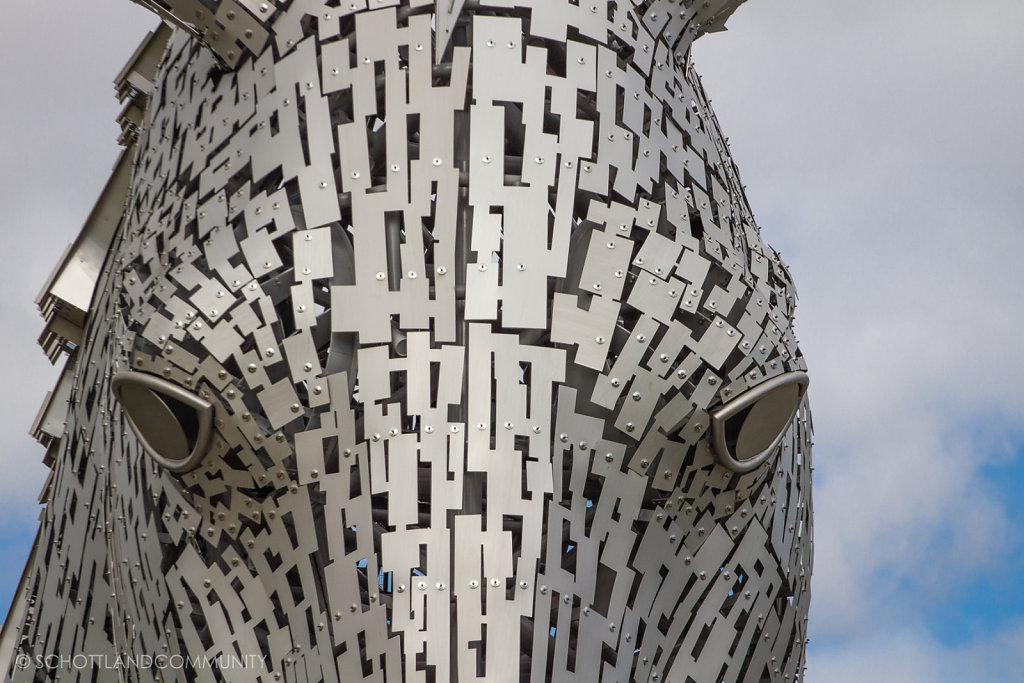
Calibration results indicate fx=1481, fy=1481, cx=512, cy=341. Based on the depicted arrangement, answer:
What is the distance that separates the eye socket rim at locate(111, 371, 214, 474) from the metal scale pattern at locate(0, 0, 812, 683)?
0.12 feet

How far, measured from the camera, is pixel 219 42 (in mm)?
5848

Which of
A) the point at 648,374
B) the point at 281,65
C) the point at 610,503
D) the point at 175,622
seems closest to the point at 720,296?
the point at 648,374

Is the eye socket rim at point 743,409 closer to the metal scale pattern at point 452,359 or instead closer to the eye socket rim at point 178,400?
the metal scale pattern at point 452,359

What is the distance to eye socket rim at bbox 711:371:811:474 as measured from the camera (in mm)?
5047

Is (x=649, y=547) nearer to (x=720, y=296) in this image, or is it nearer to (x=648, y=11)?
(x=720, y=296)

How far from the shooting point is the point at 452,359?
4.76 meters

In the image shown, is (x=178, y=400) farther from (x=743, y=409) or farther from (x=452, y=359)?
(x=743, y=409)

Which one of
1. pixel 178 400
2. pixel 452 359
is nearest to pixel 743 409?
pixel 452 359

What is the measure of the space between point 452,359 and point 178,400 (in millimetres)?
941

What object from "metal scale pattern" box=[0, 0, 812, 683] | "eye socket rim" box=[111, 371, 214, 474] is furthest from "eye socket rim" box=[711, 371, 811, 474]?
"eye socket rim" box=[111, 371, 214, 474]

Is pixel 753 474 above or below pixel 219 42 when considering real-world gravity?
below

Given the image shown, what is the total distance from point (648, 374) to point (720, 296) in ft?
1.43

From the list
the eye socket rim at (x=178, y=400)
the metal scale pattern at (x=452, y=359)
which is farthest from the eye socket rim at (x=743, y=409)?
the eye socket rim at (x=178, y=400)

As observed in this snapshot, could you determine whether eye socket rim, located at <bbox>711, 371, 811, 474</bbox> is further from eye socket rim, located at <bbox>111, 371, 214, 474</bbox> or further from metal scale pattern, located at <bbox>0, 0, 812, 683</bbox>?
eye socket rim, located at <bbox>111, 371, 214, 474</bbox>
